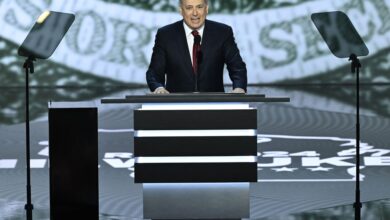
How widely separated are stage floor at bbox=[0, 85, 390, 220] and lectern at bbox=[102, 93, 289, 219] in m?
0.90

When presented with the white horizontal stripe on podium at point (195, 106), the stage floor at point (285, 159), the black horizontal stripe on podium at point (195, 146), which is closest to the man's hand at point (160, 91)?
the white horizontal stripe on podium at point (195, 106)

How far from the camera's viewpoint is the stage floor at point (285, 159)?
4.40m

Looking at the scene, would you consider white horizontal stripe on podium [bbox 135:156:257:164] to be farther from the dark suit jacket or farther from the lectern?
the dark suit jacket

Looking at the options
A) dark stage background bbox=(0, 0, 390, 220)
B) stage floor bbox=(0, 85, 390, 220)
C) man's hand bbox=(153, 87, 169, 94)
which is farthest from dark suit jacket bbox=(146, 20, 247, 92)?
dark stage background bbox=(0, 0, 390, 220)

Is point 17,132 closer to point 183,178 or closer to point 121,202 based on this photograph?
point 121,202

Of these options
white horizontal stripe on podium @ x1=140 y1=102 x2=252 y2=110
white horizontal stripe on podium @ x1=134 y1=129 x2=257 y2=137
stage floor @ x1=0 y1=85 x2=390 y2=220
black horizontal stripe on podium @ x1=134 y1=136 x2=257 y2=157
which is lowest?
stage floor @ x1=0 y1=85 x2=390 y2=220

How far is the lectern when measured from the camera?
10.7 feet

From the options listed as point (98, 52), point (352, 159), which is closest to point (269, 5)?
point (98, 52)

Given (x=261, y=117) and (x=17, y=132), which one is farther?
(x=261, y=117)

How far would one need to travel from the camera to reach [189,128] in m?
3.26

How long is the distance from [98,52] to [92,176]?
8662 mm

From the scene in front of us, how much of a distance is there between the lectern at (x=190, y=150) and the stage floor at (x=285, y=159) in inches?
35.5

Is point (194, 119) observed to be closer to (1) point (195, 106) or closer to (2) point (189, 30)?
(1) point (195, 106)

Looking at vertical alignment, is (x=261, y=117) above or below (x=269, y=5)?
below
